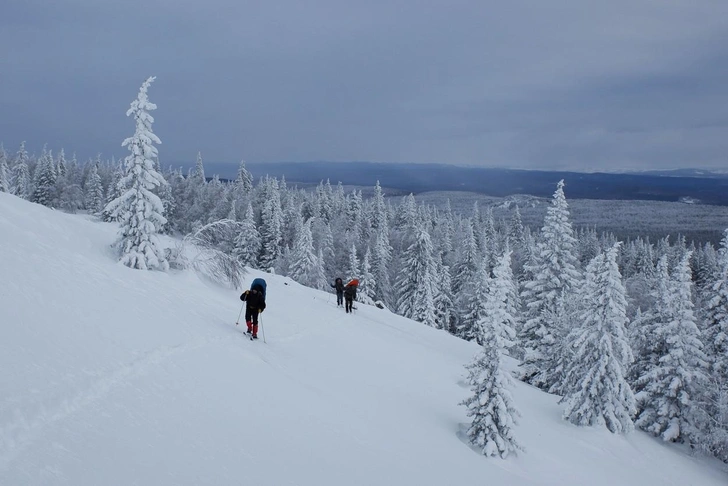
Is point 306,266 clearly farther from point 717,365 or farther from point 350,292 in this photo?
point 717,365

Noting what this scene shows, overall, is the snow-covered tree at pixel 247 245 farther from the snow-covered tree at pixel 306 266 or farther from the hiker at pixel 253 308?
the hiker at pixel 253 308

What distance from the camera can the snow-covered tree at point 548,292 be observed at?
26.7 meters

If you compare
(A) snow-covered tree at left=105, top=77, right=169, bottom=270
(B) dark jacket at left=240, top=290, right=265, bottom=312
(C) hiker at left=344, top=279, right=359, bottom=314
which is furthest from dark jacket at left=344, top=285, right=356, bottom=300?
(B) dark jacket at left=240, top=290, right=265, bottom=312

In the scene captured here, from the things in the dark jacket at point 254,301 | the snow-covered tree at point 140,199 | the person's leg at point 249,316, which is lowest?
the person's leg at point 249,316

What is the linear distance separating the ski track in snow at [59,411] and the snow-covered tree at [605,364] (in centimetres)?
1726

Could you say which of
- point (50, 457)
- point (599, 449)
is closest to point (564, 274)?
point (599, 449)

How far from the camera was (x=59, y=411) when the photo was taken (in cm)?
554

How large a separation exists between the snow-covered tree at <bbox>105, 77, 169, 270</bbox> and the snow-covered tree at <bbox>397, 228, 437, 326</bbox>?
3408 centimetres

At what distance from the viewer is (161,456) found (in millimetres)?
5418

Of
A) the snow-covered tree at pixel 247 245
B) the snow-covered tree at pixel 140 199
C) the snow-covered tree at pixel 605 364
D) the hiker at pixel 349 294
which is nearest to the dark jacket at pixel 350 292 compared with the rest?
the hiker at pixel 349 294

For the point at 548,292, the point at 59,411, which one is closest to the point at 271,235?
the point at 548,292

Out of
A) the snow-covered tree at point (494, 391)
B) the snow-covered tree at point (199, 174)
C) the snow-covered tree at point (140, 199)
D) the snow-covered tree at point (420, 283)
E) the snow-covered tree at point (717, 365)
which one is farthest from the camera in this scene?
the snow-covered tree at point (199, 174)

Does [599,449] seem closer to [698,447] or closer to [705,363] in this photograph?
[698,447]

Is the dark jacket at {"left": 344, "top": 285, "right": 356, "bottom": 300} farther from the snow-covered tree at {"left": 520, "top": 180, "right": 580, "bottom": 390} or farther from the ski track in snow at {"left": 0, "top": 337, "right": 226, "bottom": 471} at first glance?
the ski track in snow at {"left": 0, "top": 337, "right": 226, "bottom": 471}
